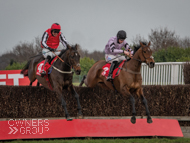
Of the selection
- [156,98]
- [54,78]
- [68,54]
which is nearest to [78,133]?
[54,78]

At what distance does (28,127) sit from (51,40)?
2.25 m

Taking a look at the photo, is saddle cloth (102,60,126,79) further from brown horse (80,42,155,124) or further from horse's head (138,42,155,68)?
horse's head (138,42,155,68)

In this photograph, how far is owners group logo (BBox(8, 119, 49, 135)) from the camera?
6.90 metres

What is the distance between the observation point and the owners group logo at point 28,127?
6.90m

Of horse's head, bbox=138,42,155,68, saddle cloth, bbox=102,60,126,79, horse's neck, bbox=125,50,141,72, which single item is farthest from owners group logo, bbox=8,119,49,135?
horse's head, bbox=138,42,155,68

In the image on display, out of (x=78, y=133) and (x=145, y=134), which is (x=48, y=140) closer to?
(x=78, y=133)

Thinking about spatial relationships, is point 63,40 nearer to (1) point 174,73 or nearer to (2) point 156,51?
(1) point 174,73

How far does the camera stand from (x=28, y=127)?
23.0ft

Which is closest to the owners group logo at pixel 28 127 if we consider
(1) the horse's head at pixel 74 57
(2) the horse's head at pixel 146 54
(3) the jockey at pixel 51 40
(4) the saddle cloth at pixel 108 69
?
(3) the jockey at pixel 51 40

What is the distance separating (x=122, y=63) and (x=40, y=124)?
2.49m

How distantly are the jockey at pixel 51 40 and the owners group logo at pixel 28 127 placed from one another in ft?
3.93

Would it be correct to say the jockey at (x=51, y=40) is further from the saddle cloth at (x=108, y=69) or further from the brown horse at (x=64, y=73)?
the saddle cloth at (x=108, y=69)

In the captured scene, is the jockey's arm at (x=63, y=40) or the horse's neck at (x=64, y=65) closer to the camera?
the horse's neck at (x=64, y=65)

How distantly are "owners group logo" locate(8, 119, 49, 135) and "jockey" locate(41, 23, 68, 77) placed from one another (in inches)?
47.1
